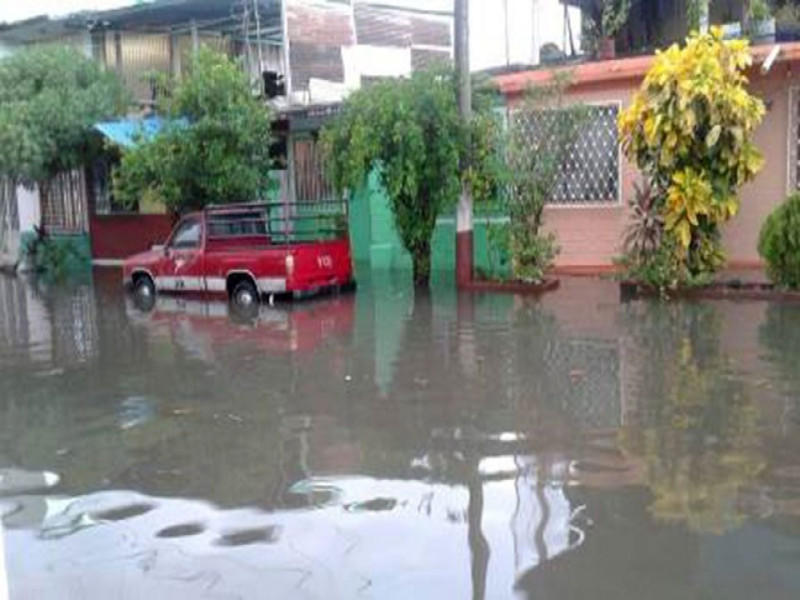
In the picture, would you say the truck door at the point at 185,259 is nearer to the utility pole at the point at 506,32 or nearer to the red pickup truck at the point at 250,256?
the red pickup truck at the point at 250,256

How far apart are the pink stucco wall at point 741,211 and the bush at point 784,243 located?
2507 millimetres

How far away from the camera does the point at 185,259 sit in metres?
15.7

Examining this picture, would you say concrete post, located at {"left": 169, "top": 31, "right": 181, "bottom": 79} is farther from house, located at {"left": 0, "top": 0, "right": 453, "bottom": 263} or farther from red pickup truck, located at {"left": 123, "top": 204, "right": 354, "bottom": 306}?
red pickup truck, located at {"left": 123, "top": 204, "right": 354, "bottom": 306}

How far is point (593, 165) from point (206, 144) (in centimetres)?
662

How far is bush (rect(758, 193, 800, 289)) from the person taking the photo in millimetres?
12078

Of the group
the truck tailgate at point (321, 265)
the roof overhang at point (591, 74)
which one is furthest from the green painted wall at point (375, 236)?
the roof overhang at point (591, 74)

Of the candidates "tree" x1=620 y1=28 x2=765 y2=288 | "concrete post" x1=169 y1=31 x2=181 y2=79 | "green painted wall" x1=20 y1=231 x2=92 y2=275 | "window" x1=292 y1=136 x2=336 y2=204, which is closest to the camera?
"tree" x1=620 y1=28 x2=765 y2=288

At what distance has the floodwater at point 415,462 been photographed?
15.6 feet

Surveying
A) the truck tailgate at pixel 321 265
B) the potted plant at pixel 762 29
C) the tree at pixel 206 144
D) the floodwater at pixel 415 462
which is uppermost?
the potted plant at pixel 762 29

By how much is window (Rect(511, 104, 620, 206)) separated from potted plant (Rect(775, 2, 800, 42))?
2.64 meters

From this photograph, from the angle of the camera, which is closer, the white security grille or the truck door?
the truck door

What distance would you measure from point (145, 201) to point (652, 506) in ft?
60.3

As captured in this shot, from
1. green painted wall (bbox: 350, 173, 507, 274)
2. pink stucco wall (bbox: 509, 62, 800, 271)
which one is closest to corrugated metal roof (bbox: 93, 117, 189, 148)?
green painted wall (bbox: 350, 173, 507, 274)

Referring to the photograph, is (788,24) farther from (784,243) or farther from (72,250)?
(72,250)
